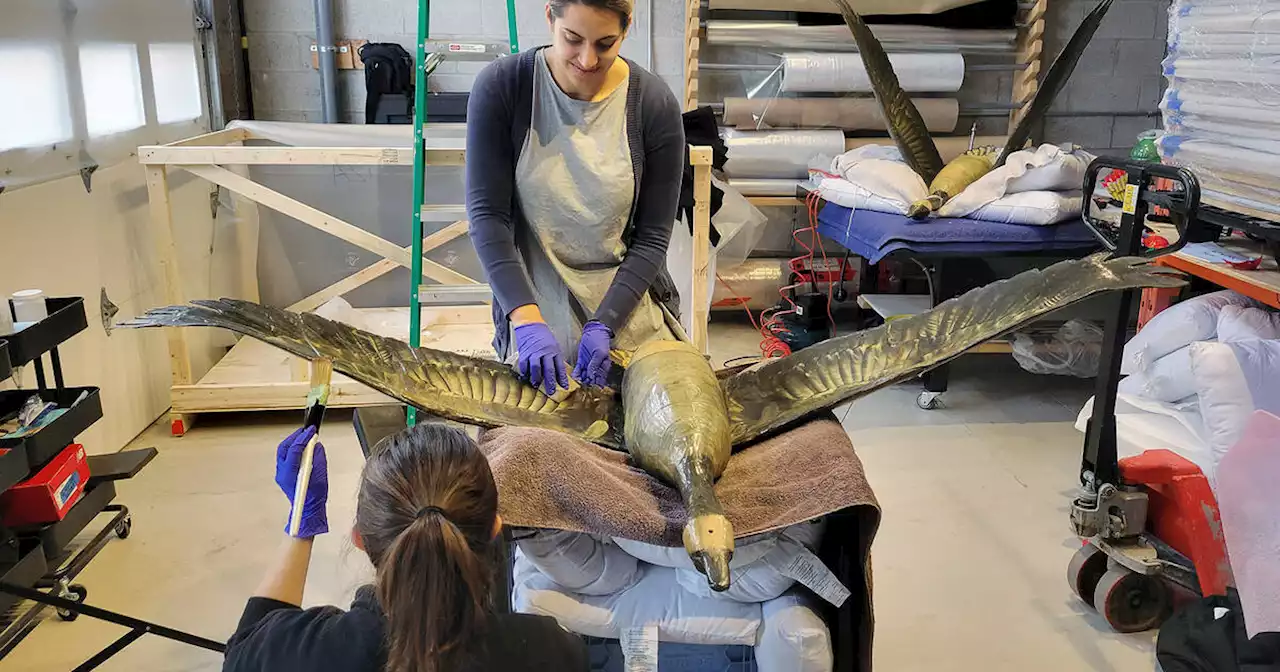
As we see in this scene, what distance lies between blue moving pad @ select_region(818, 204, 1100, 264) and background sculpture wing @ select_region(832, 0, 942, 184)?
0.52m

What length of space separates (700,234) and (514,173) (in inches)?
53.7

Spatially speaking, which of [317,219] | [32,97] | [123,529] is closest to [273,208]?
[317,219]

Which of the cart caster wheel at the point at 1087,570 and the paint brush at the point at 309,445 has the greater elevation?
the paint brush at the point at 309,445

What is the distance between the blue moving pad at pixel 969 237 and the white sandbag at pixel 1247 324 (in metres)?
0.74

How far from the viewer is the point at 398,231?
13.9 ft

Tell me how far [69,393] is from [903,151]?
10.3 feet

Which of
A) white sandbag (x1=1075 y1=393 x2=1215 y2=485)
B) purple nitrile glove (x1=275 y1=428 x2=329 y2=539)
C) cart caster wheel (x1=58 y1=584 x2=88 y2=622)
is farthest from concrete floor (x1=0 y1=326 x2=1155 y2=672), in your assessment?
white sandbag (x1=1075 y1=393 x2=1215 y2=485)

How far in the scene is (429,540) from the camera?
1.03 meters

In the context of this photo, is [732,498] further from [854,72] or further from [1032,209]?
[854,72]

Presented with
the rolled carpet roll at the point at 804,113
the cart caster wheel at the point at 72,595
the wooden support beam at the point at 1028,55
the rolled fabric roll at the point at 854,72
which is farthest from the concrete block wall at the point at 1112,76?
the cart caster wheel at the point at 72,595

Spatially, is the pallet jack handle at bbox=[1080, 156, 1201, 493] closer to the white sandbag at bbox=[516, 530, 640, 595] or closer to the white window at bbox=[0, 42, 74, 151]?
the white sandbag at bbox=[516, 530, 640, 595]

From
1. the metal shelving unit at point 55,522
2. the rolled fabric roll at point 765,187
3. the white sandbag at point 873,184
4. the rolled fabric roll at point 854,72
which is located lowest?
the metal shelving unit at point 55,522

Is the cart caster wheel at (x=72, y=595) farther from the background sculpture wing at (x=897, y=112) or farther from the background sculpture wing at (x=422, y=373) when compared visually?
the background sculpture wing at (x=897, y=112)

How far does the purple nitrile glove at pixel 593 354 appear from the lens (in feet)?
6.06
